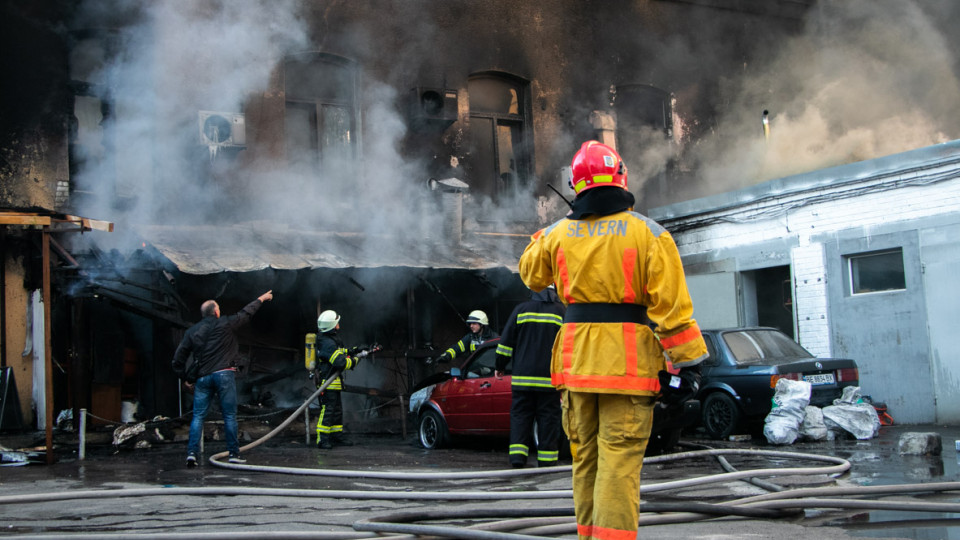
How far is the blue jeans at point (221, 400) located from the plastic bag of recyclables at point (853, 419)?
21.5 feet

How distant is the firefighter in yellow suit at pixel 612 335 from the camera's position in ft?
11.5

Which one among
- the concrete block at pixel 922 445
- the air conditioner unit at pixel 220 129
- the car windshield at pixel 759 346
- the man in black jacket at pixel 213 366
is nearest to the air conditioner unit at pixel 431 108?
the air conditioner unit at pixel 220 129

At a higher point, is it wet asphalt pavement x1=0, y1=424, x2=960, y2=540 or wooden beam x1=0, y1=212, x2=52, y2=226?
wooden beam x1=0, y1=212, x2=52, y2=226

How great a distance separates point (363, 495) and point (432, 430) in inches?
202

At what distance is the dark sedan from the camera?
33.1 feet

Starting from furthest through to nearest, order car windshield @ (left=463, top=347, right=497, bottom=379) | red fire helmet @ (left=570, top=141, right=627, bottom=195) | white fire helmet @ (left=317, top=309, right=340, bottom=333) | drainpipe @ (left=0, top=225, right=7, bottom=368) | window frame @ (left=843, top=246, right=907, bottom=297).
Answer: window frame @ (left=843, top=246, right=907, bottom=297) < drainpipe @ (left=0, top=225, right=7, bottom=368) < white fire helmet @ (left=317, top=309, right=340, bottom=333) < car windshield @ (left=463, top=347, right=497, bottom=379) < red fire helmet @ (left=570, top=141, right=627, bottom=195)

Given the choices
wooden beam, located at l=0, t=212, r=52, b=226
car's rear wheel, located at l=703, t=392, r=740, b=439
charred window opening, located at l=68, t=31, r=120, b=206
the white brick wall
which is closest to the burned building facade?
charred window opening, located at l=68, t=31, r=120, b=206

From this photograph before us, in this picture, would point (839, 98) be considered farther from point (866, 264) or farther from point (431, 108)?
point (431, 108)

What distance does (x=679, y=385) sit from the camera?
11.8ft

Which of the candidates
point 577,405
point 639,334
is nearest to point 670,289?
point 639,334

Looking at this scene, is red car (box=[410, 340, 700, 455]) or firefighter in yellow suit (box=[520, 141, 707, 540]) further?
red car (box=[410, 340, 700, 455])

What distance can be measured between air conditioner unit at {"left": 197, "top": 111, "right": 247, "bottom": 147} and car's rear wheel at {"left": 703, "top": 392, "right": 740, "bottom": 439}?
23.9ft

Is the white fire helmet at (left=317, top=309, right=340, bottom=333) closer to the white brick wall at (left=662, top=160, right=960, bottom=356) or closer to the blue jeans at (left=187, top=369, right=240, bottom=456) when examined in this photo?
the blue jeans at (left=187, top=369, right=240, bottom=456)

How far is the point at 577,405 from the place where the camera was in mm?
3723
